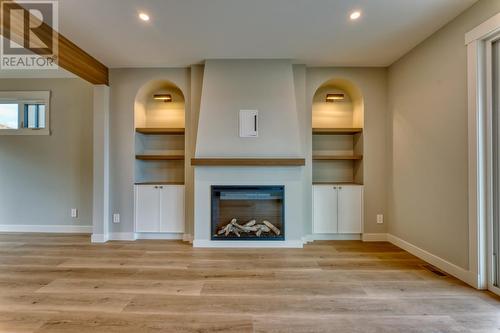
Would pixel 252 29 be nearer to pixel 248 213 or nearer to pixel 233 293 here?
pixel 248 213

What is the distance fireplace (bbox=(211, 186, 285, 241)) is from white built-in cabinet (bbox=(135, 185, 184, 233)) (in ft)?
2.10

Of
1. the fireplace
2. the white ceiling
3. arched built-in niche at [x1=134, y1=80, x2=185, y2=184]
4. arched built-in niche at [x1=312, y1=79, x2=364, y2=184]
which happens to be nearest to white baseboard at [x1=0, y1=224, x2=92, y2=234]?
arched built-in niche at [x1=134, y1=80, x2=185, y2=184]

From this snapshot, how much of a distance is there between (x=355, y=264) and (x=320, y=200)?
3.74ft

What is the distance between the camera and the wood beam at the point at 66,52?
8.09ft

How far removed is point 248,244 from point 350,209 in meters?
1.65

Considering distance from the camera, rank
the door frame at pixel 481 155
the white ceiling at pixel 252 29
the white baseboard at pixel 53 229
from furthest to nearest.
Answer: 1. the white baseboard at pixel 53 229
2. the white ceiling at pixel 252 29
3. the door frame at pixel 481 155

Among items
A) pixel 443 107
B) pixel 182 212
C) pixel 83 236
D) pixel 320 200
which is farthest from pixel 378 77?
pixel 83 236

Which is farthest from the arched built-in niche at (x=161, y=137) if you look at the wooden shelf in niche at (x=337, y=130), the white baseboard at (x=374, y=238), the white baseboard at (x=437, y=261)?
the white baseboard at (x=437, y=261)

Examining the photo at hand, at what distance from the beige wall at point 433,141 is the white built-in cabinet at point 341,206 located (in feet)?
1.60

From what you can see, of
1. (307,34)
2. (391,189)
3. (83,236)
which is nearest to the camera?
(307,34)

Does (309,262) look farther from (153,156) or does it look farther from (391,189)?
(153,156)

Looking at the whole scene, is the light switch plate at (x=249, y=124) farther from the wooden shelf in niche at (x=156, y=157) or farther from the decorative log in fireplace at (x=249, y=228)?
the decorative log in fireplace at (x=249, y=228)

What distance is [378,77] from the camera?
393 centimetres

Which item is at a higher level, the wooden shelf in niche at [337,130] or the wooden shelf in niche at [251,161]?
the wooden shelf in niche at [337,130]
